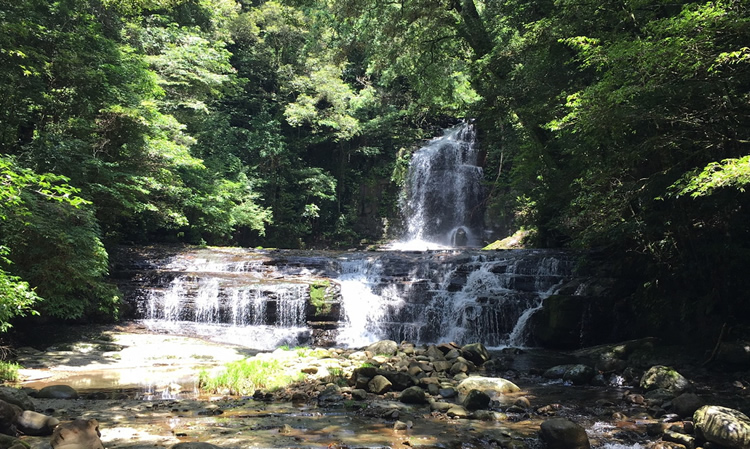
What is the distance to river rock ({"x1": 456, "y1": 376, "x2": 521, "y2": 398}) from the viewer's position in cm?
719

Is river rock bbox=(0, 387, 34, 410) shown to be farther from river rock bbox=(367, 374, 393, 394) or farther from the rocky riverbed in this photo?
river rock bbox=(367, 374, 393, 394)

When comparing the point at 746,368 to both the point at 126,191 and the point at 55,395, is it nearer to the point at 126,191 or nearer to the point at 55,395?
the point at 55,395

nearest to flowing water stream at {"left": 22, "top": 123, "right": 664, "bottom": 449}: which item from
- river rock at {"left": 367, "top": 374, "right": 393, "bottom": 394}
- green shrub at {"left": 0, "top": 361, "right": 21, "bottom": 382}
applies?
green shrub at {"left": 0, "top": 361, "right": 21, "bottom": 382}

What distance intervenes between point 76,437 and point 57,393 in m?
3.21

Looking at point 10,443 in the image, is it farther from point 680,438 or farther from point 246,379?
point 680,438

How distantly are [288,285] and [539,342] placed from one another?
6.97 meters

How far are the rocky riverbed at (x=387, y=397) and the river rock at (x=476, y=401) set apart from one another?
0.02 meters

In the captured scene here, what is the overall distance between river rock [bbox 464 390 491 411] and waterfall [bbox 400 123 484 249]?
64.1 ft

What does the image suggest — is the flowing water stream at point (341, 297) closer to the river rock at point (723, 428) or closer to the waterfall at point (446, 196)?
the river rock at point (723, 428)

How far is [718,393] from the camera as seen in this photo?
6945mm

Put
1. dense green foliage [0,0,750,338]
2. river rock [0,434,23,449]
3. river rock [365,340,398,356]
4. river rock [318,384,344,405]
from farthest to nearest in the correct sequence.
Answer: river rock [365,340,398,356] → dense green foliage [0,0,750,338] → river rock [318,384,344,405] → river rock [0,434,23,449]

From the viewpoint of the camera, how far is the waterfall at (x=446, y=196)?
26.5m

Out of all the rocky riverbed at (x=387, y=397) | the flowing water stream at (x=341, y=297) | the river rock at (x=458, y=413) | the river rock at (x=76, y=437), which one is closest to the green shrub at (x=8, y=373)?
the rocky riverbed at (x=387, y=397)

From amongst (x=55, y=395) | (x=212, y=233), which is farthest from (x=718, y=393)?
(x=212, y=233)
